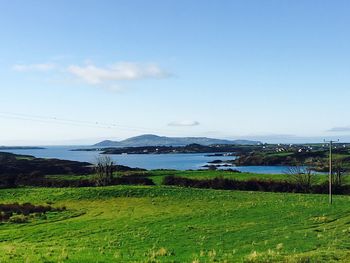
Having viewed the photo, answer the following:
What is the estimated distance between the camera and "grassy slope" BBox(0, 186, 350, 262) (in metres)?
21.4

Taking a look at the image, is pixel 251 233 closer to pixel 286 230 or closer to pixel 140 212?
pixel 286 230

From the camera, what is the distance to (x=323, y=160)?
171 meters

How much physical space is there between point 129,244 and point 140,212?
19.5 meters

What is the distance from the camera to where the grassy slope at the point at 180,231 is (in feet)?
70.3

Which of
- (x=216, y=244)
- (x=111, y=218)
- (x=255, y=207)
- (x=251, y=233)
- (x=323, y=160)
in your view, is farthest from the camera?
(x=323, y=160)

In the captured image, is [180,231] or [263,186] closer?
[180,231]

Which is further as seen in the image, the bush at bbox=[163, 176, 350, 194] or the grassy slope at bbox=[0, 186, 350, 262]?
the bush at bbox=[163, 176, 350, 194]

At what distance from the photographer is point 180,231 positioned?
31.8 m

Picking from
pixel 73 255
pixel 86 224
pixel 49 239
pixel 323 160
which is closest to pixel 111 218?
pixel 86 224

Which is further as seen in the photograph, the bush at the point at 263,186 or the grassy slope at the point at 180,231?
the bush at the point at 263,186

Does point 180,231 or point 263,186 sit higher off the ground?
point 180,231

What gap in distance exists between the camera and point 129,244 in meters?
26.9

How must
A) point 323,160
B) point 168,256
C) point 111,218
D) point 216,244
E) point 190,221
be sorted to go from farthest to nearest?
point 323,160
point 111,218
point 190,221
point 216,244
point 168,256

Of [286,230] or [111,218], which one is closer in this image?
[286,230]
